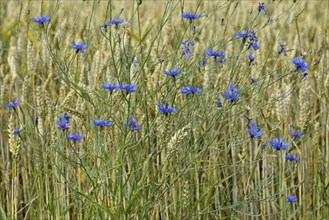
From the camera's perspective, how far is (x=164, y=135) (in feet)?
5.41

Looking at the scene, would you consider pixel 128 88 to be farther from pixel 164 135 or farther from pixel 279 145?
pixel 279 145

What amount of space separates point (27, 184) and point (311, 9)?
3176 mm

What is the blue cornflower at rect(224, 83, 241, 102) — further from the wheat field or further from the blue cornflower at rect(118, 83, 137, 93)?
the blue cornflower at rect(118, 83, 137, 93)

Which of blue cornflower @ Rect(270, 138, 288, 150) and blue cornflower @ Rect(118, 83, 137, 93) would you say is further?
blue cornflower @ Rect(270, 138, 288, 150)

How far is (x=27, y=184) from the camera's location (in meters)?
2.14

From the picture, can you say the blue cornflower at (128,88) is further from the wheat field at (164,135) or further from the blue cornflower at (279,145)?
the blue cornflower at (279,145)

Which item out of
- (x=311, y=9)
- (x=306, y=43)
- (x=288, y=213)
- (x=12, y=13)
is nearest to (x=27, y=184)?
(x=288, y=213)

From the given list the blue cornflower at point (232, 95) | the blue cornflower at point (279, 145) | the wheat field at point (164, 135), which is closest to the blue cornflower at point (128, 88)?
the wheat field at point (164, 135)

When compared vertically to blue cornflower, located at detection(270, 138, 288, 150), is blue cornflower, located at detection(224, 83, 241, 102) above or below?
above

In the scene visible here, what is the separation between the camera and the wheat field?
1.66m

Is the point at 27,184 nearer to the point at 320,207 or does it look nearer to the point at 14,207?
the point at 14,207

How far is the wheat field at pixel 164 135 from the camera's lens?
166 centimetres

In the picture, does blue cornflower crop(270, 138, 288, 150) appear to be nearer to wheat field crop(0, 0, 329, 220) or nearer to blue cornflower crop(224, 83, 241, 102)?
wheat field crop(0, 0, 329, 220)

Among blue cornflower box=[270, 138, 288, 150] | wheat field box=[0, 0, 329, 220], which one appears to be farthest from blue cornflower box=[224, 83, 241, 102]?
blue cornflower box=[270, 138, 288, 150]
